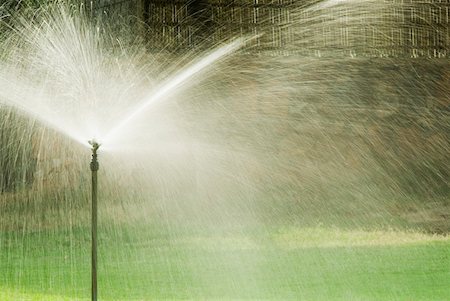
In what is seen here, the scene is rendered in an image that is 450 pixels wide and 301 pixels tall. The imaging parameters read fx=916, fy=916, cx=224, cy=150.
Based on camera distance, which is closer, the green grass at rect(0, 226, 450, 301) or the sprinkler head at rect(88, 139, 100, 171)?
the sprinkler head at rect(88, 139, 100, 171)

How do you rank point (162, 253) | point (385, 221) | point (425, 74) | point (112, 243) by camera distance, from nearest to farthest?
point (162, 253)
point (112, 243)
point (385, 221)
point (425, 74)

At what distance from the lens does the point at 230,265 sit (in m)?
9.55

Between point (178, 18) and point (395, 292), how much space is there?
6.21m

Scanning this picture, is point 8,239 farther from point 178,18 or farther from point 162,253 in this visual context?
point 178,18

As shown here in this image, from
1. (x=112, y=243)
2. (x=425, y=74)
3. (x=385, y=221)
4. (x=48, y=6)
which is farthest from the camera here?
(x=425, y=74)

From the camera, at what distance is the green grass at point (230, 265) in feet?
27.0

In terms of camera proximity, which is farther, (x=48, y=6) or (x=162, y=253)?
(x=48, y=6)

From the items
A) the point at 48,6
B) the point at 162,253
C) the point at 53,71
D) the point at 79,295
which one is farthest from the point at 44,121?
the point at 79,295

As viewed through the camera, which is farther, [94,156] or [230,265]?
[230,265]

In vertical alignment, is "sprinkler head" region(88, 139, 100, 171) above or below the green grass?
above

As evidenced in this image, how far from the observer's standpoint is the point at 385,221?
12.1 metres

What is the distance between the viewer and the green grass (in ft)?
27.0

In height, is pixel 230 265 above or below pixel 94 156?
below

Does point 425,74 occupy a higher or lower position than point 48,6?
lower
